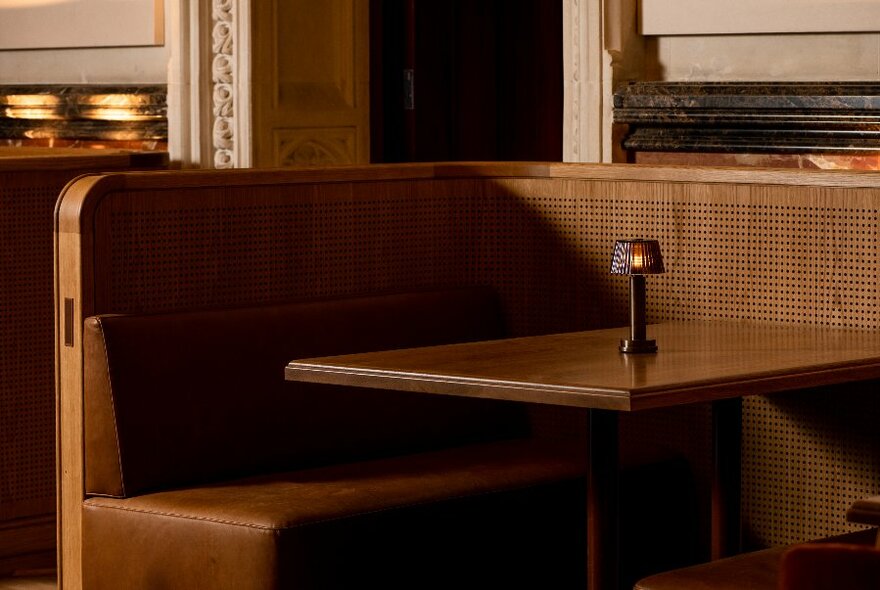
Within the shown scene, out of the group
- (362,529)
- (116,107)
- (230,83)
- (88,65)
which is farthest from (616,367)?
(88,65)

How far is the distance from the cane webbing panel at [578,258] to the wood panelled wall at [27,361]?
106 cm

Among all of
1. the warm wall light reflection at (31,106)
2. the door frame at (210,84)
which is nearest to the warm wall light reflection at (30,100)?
the warm wall light reflection at (31,106)

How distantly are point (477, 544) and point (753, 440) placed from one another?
0.88 metres

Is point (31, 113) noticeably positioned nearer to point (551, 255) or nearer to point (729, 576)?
point (551, 255)

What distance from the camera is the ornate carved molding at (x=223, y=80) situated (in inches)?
295

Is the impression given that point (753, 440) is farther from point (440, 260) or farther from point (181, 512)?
point (181, 512)

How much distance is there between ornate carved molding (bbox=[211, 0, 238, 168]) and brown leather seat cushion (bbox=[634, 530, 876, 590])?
453cm

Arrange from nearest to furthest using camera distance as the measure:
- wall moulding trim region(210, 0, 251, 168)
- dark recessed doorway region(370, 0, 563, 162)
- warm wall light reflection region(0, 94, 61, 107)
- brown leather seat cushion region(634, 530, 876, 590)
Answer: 1. brown leather seat cushion region(634, 530, 876, 590)
2. wall moulding trim region(210, 0, 251, 168)
3. dark recessed doorway region(370, 0, 563, 162)
4. warm wall light reflection region(0, 94, 61, 107)

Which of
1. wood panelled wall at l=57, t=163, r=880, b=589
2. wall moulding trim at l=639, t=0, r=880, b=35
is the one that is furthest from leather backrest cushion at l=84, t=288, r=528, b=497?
wall moulding trim at l=639, t=0, r=880, b=35

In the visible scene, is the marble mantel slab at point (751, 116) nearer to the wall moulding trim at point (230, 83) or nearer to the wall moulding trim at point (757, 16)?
the wall moulding trim at point (757, 16)

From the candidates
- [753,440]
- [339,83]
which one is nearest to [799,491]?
[753,440]

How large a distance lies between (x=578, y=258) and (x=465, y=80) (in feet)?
11.6

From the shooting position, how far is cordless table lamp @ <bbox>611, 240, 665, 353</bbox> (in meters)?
3.85

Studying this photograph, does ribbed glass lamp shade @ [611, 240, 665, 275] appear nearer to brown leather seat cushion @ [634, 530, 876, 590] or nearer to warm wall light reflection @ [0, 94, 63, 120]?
brown leather seat cushion @ [634, 530, 876, 590]
